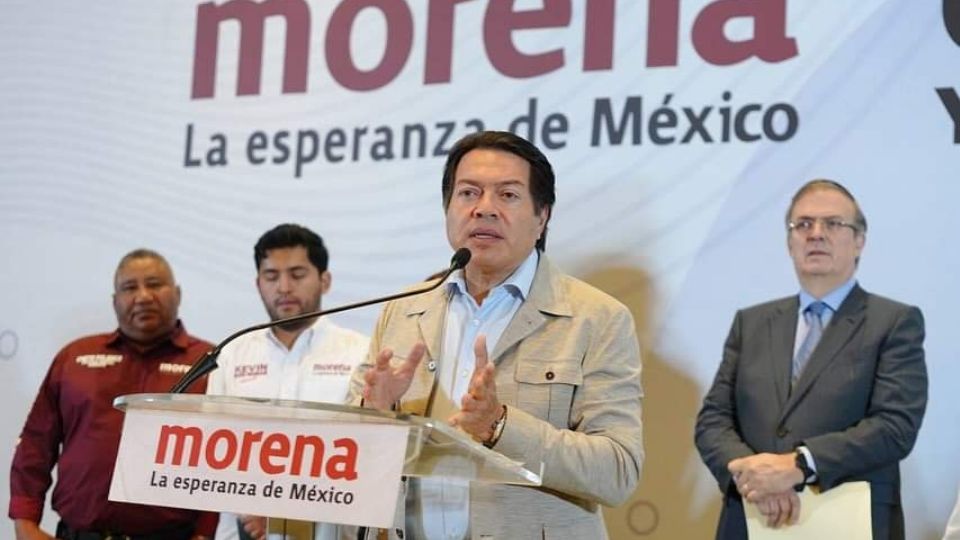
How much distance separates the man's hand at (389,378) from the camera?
1.97 meters

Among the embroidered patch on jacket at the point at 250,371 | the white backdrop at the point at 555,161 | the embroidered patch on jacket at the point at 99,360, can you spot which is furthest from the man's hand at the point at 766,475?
the embroidered patch on jacket at the point at 99,360

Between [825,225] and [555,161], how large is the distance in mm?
1055

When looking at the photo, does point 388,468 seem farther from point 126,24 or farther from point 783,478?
point 126,24

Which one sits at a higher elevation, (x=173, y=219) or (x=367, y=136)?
(x=367, y=136)

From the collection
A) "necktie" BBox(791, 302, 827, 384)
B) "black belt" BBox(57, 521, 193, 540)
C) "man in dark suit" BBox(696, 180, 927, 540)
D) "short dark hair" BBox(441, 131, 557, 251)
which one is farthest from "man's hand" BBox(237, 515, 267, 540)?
"necktie" BBox(791, 302, 827, 384)

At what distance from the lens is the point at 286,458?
1.75 meters

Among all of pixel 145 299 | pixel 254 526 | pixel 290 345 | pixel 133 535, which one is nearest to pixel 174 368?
pixel 145 299

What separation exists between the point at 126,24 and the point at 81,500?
79.5 inches

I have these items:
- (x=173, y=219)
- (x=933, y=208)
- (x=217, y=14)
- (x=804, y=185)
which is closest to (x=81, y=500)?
(x=173, y=219)

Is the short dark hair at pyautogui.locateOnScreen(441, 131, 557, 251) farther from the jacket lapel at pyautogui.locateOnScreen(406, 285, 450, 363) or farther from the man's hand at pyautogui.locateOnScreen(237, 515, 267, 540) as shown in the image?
the man's hand at pyautogui.locateOnScreen(237, 515, 267, 540)

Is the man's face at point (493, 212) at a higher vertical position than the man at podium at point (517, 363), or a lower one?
higher

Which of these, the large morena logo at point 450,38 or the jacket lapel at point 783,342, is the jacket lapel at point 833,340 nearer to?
the jacket lapel at point 783,342

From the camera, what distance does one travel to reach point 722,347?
397 cm

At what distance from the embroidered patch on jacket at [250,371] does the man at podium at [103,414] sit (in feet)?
0.59
